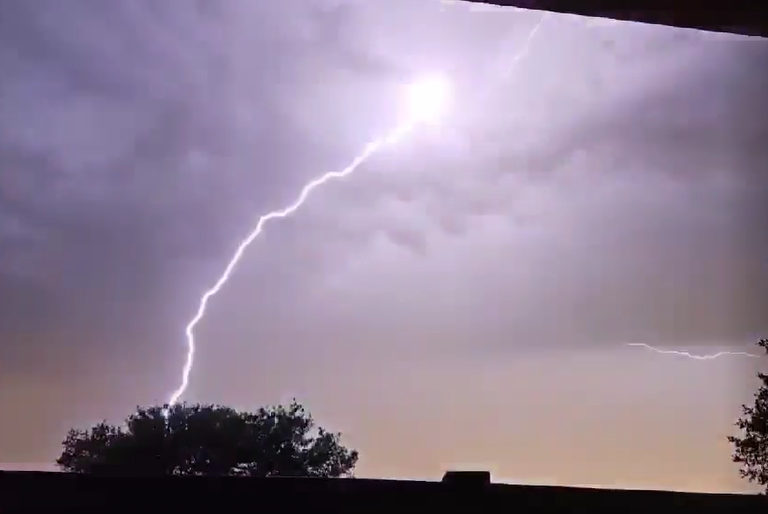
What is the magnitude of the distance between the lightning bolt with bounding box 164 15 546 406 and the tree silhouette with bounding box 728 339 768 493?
3964mm

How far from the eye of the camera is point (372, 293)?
752 centimetres

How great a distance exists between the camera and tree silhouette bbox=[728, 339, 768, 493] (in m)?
6.23

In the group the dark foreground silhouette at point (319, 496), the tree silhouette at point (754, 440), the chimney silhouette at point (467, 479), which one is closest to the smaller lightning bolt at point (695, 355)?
the tree silhouette at point (754, 440)

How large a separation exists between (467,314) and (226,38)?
3.88m

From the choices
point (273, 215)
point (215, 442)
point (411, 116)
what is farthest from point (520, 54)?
point (215, 442)

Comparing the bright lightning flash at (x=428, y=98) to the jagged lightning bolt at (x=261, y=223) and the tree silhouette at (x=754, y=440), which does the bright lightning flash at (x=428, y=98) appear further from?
the tree silhouette at (x=754, y=440)

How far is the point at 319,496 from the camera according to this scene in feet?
3.01

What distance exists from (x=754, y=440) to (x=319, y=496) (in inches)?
261

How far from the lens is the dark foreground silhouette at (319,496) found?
2.74ft

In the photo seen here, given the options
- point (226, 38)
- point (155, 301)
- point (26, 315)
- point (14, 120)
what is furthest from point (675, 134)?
point (26, 315)

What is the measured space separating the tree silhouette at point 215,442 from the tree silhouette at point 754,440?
7131 mm

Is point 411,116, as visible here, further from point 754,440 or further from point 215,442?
point 215,442

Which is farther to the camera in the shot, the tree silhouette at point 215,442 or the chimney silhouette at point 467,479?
the tree silhouette at point 215,442

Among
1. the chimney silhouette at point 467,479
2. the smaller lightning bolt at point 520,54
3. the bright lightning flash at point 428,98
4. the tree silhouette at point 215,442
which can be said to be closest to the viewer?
the chimney silhouette at point 467,479
